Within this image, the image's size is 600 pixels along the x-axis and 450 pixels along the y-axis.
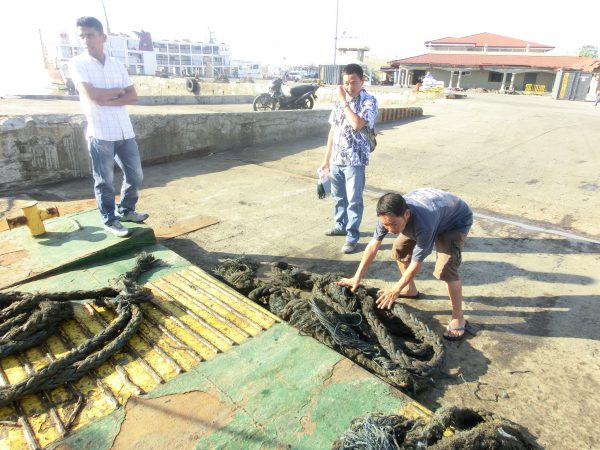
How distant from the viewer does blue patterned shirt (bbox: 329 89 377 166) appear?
3.93 m

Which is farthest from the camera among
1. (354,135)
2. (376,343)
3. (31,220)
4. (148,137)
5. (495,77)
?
(495,77)

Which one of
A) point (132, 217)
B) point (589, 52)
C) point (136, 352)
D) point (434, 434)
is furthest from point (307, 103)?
point (589, 52)

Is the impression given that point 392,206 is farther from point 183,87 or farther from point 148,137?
point 183,87

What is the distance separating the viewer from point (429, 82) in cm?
2539

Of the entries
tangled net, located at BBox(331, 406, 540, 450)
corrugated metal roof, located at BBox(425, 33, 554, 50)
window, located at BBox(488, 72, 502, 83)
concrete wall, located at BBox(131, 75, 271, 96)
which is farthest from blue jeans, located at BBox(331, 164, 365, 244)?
corrugated metal roof, located at BBox(425, 33, 554, 50)

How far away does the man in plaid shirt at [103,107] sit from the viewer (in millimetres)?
3447

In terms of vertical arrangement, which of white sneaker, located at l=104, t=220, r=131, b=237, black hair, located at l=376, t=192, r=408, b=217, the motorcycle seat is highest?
the motorcycle seat

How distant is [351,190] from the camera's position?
4.10 m

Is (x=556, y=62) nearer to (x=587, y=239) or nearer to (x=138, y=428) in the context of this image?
(x=587, y=239)

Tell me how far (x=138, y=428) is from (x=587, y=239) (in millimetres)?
4805

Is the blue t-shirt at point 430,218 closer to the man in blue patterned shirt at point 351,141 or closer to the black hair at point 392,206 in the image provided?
the black hair at point 392,206

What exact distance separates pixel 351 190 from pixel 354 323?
172 centimetres

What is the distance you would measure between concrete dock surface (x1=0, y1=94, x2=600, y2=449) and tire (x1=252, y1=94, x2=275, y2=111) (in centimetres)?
475

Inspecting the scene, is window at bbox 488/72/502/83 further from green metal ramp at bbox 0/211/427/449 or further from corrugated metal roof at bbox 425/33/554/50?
green metal ramp at bbox 0/211/427/449
